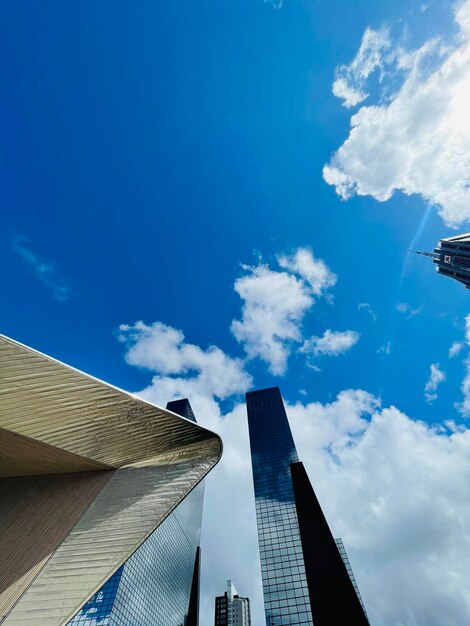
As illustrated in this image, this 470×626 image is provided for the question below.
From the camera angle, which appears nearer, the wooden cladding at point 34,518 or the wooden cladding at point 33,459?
the wooden cladding at point 34,518

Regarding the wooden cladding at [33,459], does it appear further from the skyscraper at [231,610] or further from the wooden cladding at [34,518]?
the skyscraper at [231,610]

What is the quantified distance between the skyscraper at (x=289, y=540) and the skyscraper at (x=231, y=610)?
48752mm

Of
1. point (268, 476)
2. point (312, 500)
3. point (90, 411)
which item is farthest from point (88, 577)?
point (268, 476)

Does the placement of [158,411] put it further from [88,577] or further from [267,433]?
[267,433]

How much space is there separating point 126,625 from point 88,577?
71.8 metres

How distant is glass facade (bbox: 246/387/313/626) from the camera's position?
185 ft

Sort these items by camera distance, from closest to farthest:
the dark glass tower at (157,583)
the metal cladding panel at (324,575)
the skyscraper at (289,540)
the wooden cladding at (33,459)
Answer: the wooden cladding at (33,459)
the metal cladding panel at (324,575)
the skyscraper at (289,540)
the dark glass tower at (157,583)

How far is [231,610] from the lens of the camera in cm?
11856

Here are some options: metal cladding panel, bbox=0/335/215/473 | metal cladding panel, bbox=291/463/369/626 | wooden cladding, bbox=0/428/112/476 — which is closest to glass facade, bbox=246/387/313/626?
metal cladding panel, bbox=291/463/369/626

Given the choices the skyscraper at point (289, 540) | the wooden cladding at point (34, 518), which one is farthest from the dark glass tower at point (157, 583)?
the wooden cladding at point (34, 518)

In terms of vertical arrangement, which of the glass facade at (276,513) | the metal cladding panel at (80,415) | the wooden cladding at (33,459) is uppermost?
the glass facade at (276,513)

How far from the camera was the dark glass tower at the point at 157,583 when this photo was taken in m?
62.4

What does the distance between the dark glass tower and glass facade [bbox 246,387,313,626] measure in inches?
596

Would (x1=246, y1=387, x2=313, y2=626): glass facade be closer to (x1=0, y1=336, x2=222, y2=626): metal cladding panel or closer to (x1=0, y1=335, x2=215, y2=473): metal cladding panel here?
(x1=0, y1=336, x2=222, y2=626): metal cladding panel
